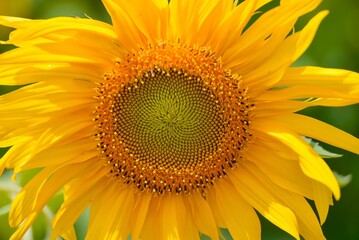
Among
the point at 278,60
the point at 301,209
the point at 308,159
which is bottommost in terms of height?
the point at 301,209

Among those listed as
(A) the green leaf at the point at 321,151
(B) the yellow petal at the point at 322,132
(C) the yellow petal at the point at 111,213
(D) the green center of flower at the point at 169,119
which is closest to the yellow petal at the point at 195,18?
(D) the green center of flower at the point at 169,119

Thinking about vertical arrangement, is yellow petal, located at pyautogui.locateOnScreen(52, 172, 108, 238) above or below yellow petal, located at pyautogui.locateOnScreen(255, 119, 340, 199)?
below

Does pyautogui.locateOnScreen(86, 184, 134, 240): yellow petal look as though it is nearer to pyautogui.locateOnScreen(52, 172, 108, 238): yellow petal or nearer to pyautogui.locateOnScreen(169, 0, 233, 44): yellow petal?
pyautogui.locateOnScreen(52, 172, 108, 238): yellow petal

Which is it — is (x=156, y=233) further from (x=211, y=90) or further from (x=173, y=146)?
(x=211, y=90)

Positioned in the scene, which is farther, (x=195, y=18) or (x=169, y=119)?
(x=169, y=119)

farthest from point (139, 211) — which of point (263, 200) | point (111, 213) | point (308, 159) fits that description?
point (308, 159)

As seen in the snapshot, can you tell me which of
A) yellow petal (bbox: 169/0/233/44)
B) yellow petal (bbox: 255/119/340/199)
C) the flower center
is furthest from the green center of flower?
yellow petal (bbox: 255/119/340/199)

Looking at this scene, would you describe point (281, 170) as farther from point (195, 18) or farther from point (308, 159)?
point (195, 18)

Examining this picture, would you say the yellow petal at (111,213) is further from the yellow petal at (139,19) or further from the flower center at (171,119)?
the yellow petal at (139,19)
